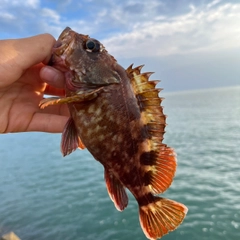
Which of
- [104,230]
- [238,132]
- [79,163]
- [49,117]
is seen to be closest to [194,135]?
[238,132]

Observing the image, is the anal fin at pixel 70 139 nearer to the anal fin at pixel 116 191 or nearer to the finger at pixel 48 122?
the anal fin at pixel 116 191

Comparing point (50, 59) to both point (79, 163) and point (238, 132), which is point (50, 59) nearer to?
point (79, 163)

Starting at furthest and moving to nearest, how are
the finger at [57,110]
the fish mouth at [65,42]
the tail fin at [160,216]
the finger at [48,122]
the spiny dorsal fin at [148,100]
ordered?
1. the finger at [57,110]
2. the finger at [48,122]
3. the fish mouth at [65,42]
4. the tail fin at [160,216]
5. the spiny dorsal fin at [148,100]

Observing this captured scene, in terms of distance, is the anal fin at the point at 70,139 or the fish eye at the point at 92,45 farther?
the fish eye at the point at 92,45

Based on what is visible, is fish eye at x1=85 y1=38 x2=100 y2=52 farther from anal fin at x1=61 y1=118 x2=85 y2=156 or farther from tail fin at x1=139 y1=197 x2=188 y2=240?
tail fin at x1=139 y1=197 x2=188 y2=240

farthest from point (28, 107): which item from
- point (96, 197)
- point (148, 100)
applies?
point (96, 197)

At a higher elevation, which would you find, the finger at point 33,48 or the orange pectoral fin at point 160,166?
the finger at point 33,48

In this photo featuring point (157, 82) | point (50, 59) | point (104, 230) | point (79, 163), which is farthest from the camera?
point (79, 163)

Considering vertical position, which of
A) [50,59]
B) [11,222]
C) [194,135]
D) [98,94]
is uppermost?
[50,59]

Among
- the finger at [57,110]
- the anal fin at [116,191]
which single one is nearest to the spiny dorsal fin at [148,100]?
the anal fin at [116,191]
